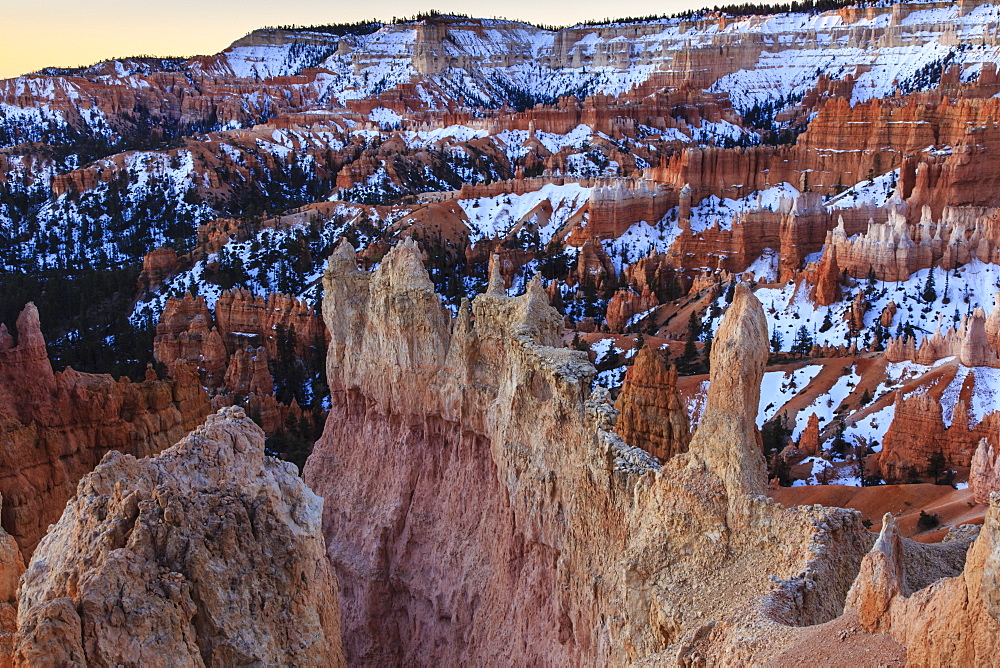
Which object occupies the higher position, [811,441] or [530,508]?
[530,508]

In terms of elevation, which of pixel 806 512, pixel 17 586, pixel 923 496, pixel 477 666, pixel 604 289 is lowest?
pixel 604 289

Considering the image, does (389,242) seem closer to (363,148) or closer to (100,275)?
(100,275)

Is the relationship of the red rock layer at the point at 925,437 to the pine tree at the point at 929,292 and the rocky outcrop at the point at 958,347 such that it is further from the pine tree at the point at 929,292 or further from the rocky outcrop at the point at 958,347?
the pine tree at the point at 929,292

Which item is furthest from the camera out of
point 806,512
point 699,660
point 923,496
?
point 923,496

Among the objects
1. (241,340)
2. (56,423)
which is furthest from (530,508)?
(241,340)

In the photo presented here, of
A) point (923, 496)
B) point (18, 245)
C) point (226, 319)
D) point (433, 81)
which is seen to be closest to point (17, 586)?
point (923, 496)

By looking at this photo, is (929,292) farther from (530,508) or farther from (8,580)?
(8,580)

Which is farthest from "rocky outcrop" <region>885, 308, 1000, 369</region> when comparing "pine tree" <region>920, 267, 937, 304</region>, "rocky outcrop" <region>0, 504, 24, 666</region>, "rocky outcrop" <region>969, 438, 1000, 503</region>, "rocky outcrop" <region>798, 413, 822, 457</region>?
"rocky outcrop" <region>0, 504, 24, 666</region>
